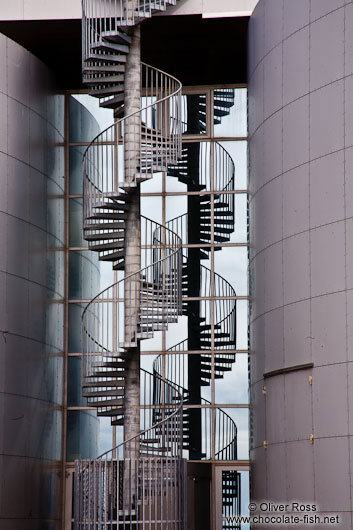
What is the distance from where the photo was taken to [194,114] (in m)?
25.8

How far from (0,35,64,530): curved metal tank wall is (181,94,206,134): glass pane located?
3.03 meters

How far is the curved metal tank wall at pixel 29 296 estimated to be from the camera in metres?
21.5

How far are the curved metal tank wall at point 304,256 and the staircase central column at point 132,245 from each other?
2.32 m

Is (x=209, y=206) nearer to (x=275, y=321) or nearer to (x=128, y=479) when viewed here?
(x=275, y=321)

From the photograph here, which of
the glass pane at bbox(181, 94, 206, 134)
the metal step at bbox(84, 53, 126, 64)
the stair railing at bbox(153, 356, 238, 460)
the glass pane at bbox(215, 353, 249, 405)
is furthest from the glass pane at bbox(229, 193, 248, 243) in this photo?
the metal step at bbox(84, 53, 126, 64)

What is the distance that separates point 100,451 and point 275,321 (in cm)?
687

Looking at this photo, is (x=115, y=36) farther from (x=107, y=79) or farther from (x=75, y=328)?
(x=75, y=328)

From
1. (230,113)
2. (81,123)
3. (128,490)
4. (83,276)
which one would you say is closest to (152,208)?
(83,276)

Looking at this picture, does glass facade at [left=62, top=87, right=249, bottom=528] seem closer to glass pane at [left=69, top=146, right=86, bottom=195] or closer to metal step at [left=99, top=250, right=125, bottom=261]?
glass pane at [left=69, top=146, right=86, bottom=195]

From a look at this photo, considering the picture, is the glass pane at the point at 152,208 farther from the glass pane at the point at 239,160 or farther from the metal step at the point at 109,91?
the metal step at the point at 109,91

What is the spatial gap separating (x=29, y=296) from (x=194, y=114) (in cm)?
630

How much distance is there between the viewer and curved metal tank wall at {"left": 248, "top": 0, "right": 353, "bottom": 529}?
1753 cm

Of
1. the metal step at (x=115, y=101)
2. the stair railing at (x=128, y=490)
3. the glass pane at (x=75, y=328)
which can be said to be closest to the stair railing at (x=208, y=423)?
the glass pane at (x=75, y=328)

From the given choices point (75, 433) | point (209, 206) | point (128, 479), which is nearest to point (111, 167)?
point (209, 206)
